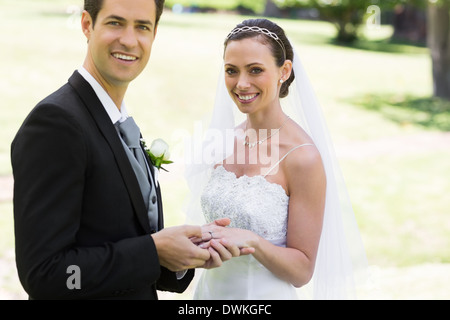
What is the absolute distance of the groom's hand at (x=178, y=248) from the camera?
2414mm

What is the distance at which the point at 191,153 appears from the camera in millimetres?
4281

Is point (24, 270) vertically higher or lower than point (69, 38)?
lower

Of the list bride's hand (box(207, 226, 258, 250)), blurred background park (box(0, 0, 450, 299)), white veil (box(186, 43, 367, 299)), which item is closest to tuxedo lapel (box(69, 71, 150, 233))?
bride's hand (box(207, 226, 258, 250))

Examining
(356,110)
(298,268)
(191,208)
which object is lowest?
(298,268)

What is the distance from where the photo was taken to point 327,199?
3.56m

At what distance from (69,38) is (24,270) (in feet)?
65.0

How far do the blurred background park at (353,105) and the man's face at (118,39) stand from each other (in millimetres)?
1963

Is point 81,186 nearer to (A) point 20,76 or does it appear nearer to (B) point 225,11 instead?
(A) point 20,76

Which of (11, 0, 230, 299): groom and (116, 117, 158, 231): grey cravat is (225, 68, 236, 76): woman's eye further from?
(116, 117, 158, 231): grey cravat

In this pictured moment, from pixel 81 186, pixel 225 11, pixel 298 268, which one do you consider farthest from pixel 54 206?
pixel 225 11

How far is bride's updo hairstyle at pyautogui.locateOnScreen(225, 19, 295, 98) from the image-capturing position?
3.31 m

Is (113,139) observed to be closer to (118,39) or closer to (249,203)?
(118,39)

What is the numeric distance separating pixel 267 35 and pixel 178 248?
1.52m
